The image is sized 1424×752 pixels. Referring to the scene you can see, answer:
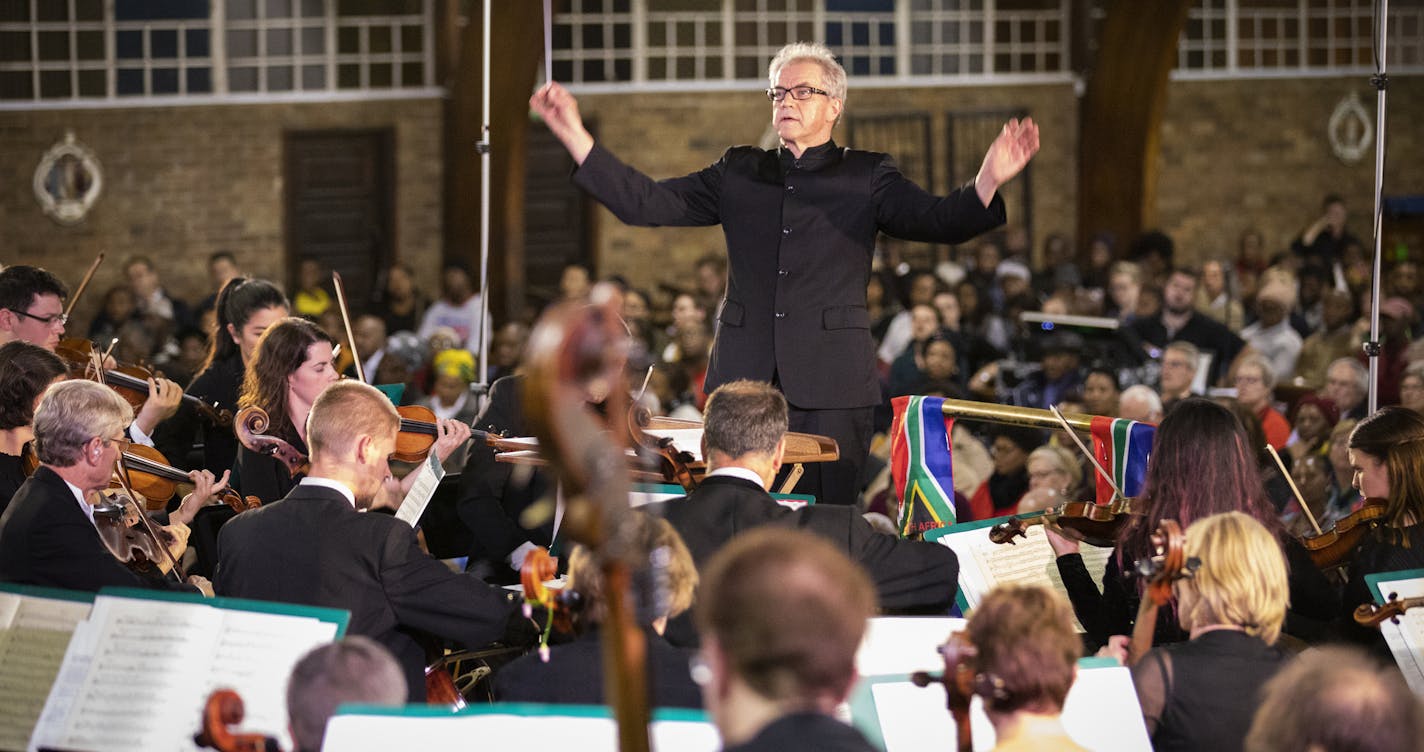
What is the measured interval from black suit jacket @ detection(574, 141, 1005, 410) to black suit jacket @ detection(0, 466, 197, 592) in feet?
4.95

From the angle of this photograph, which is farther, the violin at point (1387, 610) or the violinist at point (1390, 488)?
the violinist at point (1390, 488)

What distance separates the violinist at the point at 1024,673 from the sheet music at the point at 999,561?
4.52ft

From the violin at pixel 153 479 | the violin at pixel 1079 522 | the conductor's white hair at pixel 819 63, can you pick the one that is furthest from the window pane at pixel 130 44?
the violin at pixel 1079 522

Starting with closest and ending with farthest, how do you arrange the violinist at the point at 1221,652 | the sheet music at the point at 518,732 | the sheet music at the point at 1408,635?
1. the sheet music at the point at 518,732
2. the violinist at the point at 1221,652
3. the sheet music at the point at 1408,635

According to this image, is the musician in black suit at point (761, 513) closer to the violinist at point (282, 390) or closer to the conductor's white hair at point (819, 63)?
the conductor's white hair at point (819, 63)

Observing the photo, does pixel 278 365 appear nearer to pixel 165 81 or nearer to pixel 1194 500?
pixel 1194 500

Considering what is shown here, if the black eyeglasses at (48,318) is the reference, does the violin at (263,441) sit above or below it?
Result: below

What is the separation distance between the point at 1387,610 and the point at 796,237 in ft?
5.77

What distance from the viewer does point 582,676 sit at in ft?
10.4

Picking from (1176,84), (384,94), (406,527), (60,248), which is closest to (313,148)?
(384,94)

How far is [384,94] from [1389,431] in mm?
9931

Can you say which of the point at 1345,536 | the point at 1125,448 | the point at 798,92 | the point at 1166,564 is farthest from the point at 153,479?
the point at 1345,536

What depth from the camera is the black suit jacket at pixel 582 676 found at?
318cm

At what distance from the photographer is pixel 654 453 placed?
4297 millimetres
